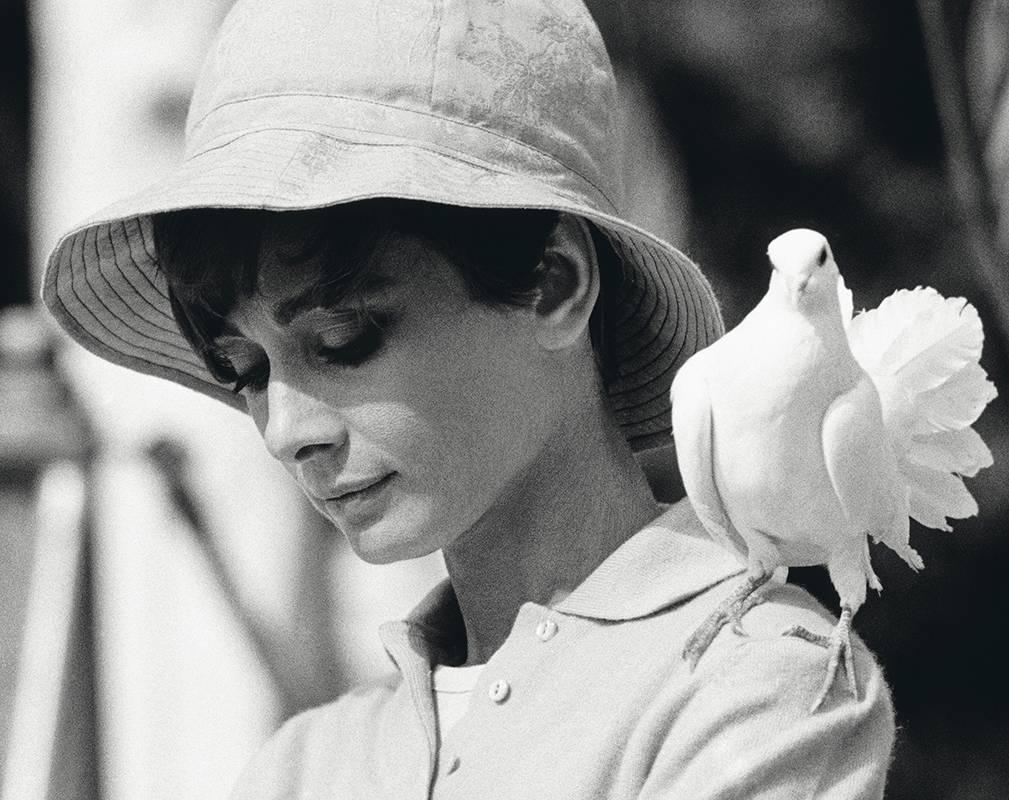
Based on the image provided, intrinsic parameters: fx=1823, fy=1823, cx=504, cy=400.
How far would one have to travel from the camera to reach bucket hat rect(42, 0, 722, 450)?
1.43m

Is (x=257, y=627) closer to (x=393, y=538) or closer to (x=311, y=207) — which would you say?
(x=393, y=538)

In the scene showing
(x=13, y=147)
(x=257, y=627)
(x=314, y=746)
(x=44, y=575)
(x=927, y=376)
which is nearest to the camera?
(x=927, y=376)

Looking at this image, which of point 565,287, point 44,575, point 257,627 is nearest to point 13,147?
point 257,627

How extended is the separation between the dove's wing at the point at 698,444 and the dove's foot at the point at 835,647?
100 mm

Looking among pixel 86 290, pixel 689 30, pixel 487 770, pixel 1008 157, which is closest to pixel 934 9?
pixel 1008 157

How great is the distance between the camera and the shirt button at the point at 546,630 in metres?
1.53

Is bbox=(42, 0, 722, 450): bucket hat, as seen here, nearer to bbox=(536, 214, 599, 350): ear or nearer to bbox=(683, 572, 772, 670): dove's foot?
bbox=(536, 214, 599, 350): ear

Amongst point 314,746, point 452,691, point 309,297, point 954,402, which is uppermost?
point 309,297

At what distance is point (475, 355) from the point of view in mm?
1499

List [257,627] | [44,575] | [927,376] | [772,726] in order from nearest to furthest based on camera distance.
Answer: [772,726] → [927,376] → [44,575] → [257,627]

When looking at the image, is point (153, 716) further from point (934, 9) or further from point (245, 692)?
point (934, 9)

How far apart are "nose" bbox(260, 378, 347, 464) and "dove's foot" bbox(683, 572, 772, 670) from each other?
0.32m

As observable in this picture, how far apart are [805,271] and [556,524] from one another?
14.1 inches

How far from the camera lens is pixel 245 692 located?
3.05 m
